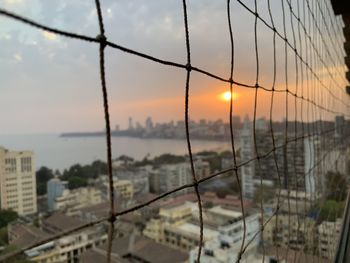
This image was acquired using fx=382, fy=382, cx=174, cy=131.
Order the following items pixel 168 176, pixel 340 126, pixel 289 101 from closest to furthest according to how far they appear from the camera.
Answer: pixel 289 101
pixel 340 126
pixel 168 176

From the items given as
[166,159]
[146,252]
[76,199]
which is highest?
[166,159]

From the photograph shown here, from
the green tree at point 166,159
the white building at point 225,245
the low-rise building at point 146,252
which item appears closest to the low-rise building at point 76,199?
the low-rise building at point 146,252

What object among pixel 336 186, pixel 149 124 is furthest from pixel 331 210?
pixel 149 124

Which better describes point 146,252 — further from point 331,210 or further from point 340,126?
point 331,210

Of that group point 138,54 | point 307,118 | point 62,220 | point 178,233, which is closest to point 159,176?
point 178,233

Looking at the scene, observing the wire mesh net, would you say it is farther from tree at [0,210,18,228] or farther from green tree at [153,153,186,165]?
green tree at [153,153,186,165]

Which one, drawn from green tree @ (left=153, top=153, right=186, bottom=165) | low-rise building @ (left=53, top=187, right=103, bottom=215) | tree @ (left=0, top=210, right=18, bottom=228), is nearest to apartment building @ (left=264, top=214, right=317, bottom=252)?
tree @ (left=0, top=210, right=18, bottom=228)

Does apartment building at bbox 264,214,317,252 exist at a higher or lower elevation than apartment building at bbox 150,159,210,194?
higher
